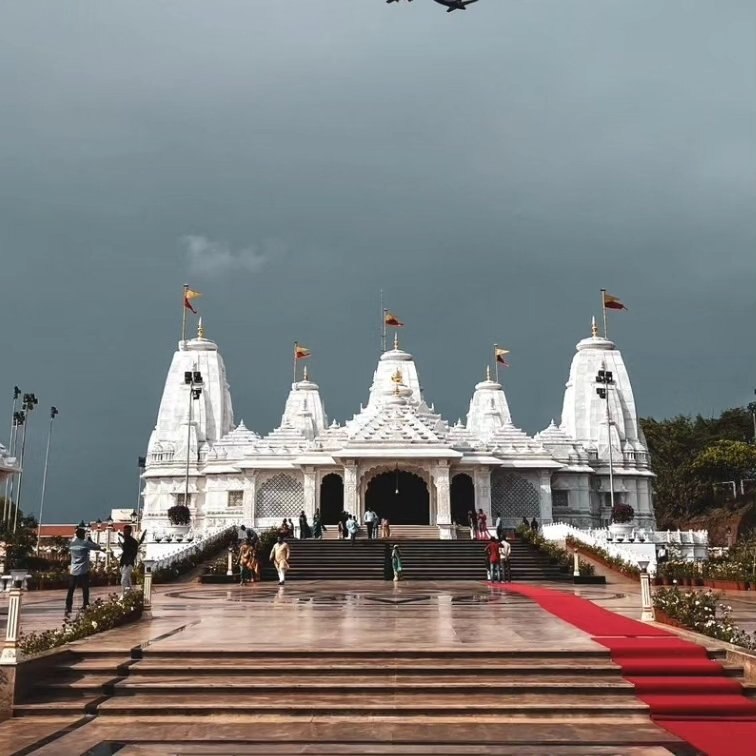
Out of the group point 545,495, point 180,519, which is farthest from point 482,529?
point 180,519

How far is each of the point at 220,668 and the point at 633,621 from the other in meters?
7.82

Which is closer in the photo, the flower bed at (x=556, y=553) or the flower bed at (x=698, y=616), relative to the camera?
the flower bed at (x=698, y=616)

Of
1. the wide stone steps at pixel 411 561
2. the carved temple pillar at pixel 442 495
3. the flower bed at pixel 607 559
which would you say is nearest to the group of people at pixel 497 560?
the wide stone steps at pixel 411 561

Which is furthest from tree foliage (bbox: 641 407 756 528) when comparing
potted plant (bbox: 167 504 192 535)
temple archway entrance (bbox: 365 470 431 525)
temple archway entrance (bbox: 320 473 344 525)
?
potted plant (bbox: 167 504 192 535)

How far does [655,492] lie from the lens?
264 feet

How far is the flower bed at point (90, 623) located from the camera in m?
10.6

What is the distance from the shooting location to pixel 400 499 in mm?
52688

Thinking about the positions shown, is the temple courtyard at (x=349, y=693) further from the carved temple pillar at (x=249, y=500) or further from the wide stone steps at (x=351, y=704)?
the carved temple pillar at (x=249, y=500)

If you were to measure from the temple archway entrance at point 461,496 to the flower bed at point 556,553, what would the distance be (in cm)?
1247

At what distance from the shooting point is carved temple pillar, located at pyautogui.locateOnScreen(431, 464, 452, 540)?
45750mm

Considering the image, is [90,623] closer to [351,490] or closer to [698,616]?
[698,616]

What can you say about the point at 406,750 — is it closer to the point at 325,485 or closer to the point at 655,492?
the point at 325,485

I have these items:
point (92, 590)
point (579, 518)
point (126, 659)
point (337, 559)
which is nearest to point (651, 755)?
point (126, 659)

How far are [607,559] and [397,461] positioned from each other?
50.6ft
